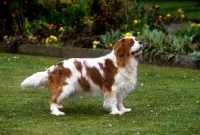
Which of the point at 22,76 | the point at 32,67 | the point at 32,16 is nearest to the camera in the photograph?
the point at 22,76

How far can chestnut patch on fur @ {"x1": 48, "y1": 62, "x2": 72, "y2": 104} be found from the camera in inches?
358

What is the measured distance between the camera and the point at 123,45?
912 cm

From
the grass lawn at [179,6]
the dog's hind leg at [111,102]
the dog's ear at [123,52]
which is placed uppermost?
the dog's ear at [123,52]

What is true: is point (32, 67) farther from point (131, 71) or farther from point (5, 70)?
point (131, 71)

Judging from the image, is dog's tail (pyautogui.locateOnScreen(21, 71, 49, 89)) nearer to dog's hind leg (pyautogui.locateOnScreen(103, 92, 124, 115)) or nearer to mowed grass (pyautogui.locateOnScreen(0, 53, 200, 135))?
mowed grass (pyautogui.locateOnScreen(0, 53, 200, 135))

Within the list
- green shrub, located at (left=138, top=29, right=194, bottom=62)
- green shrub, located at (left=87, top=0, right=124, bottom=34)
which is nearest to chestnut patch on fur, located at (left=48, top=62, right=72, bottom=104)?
green shrub, located at (left=138, top=29, right=194, bottom=62)

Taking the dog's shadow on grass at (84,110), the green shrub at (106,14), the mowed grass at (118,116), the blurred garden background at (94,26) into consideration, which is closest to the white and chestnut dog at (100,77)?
the dog's shadow on grass at (84,110)

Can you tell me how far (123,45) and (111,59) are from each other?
28 centimetres

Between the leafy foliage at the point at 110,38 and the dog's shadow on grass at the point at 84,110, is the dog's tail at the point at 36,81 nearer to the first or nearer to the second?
the dog's shadow on grass at the point at 84,110

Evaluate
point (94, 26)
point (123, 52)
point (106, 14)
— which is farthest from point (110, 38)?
point (123, 52)

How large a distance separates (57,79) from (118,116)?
3.35 feet

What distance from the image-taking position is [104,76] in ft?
30.0

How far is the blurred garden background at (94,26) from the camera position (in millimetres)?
14188

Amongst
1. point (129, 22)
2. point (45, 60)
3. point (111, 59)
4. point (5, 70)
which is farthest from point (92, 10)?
point (111, 59)
